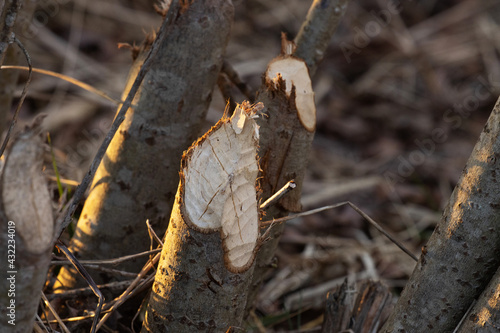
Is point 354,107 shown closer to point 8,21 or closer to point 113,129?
point 113,129

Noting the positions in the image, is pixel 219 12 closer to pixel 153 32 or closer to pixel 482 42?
pixel 153 32

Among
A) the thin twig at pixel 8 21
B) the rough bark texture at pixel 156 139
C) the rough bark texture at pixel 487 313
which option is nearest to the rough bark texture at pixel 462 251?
the rough bark texture at pixel 487 313

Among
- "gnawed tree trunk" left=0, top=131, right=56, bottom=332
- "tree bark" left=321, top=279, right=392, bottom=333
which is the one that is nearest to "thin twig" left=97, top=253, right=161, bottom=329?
"gnawed tree trunk" left=0, top=131, right=56, bottom=332

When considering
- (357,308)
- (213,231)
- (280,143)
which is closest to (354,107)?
(357,308)

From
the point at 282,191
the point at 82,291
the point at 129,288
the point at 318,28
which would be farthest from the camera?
the point at 318,28

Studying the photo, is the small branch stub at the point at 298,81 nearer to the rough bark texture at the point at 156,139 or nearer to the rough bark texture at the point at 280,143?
the rough bark texture at the point at 280,143

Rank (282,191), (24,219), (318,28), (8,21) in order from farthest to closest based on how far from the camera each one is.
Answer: (318,28), (282,191), (8,21), (24,219)

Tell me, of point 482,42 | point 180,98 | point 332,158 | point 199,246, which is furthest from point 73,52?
point 482,42
